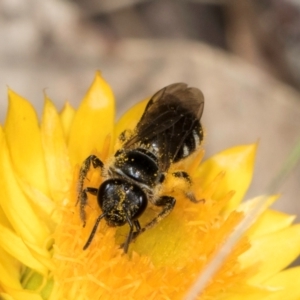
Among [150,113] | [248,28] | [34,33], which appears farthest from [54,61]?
[150,113]

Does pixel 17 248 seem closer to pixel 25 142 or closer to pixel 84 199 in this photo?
pixel 84 199

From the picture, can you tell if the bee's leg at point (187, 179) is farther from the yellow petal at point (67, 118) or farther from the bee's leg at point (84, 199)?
the yellow petal at point (67, 118)

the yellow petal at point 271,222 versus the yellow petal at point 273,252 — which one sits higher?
the yellow petal at point 271,222

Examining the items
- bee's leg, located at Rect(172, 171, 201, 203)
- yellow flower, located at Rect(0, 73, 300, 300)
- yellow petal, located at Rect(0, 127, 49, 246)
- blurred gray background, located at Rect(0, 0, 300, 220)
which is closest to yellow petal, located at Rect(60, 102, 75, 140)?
yellow flower, located at Rect(0, 73, 300, 300)

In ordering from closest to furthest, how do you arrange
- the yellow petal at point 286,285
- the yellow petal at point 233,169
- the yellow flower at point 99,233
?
the yellow flower at point 99,233
the yellow petal at point 286,285
the yellow petal at point 233,169

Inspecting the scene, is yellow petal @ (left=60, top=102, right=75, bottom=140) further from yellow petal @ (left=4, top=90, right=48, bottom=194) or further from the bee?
the bee

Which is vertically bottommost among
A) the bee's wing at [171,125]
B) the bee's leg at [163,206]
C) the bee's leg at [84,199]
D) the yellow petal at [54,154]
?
the bee's leg at [84,199]

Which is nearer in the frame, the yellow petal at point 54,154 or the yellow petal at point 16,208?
the yellow petal at point 16,208

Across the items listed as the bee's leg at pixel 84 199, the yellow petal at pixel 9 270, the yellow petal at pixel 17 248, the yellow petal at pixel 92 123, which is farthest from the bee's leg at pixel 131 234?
the yellow petal at pixel 92 123

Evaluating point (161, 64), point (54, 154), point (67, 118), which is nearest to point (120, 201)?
point (54, 154)
